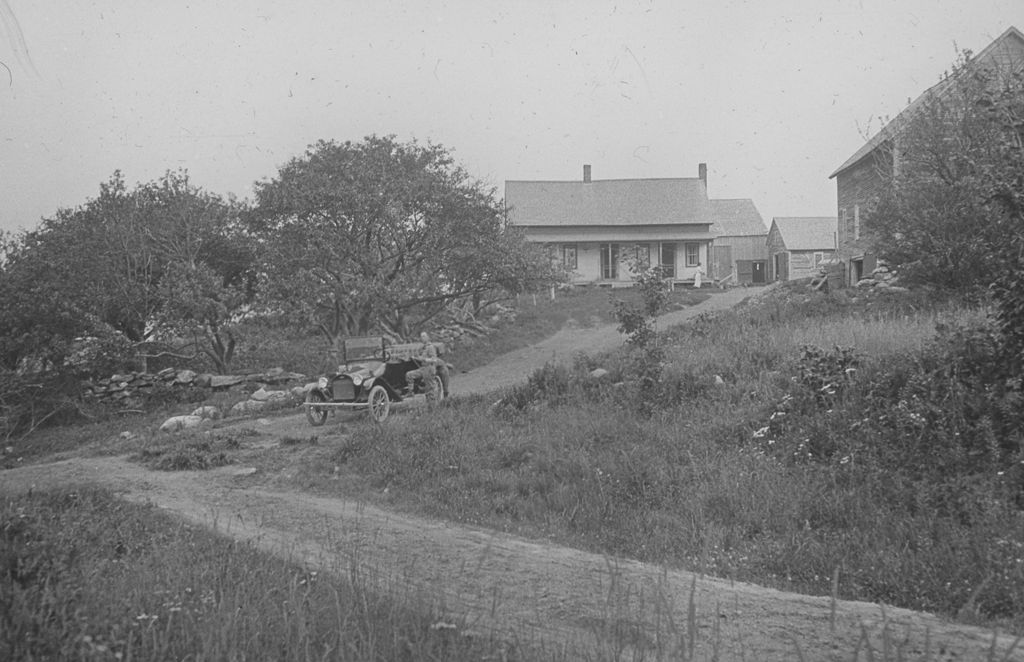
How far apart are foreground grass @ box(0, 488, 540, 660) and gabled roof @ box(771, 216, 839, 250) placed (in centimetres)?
4994

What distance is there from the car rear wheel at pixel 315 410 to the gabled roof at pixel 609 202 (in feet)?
92.7

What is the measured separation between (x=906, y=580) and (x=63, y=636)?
4.94 metres

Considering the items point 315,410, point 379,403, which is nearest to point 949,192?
point 379,403

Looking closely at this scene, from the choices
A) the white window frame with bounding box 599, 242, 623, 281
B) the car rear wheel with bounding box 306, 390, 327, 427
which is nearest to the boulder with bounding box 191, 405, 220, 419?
the car rear wheel with bounding box 306, 390, 327, 427

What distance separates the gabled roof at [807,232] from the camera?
50062 mm

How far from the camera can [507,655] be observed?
11.5 ft

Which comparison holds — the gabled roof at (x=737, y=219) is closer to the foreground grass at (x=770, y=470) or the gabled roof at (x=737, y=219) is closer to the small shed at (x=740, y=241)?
the small shed at (x=740, y=241)

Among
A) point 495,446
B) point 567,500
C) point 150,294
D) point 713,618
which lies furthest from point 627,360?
point 150,294

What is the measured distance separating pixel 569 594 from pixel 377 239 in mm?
16516

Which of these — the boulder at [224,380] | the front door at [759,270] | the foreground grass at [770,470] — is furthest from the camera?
the front door at [759,270]

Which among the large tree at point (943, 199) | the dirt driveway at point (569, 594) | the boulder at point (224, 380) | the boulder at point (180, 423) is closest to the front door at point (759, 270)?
the large tree at point (943, 199)

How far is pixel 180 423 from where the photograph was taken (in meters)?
15.4

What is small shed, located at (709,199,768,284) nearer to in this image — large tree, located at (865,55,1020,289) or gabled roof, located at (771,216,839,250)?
gabled roof, located at (771,216,839,250)

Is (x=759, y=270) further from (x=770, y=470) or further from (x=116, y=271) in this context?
(x=770, y=470)
